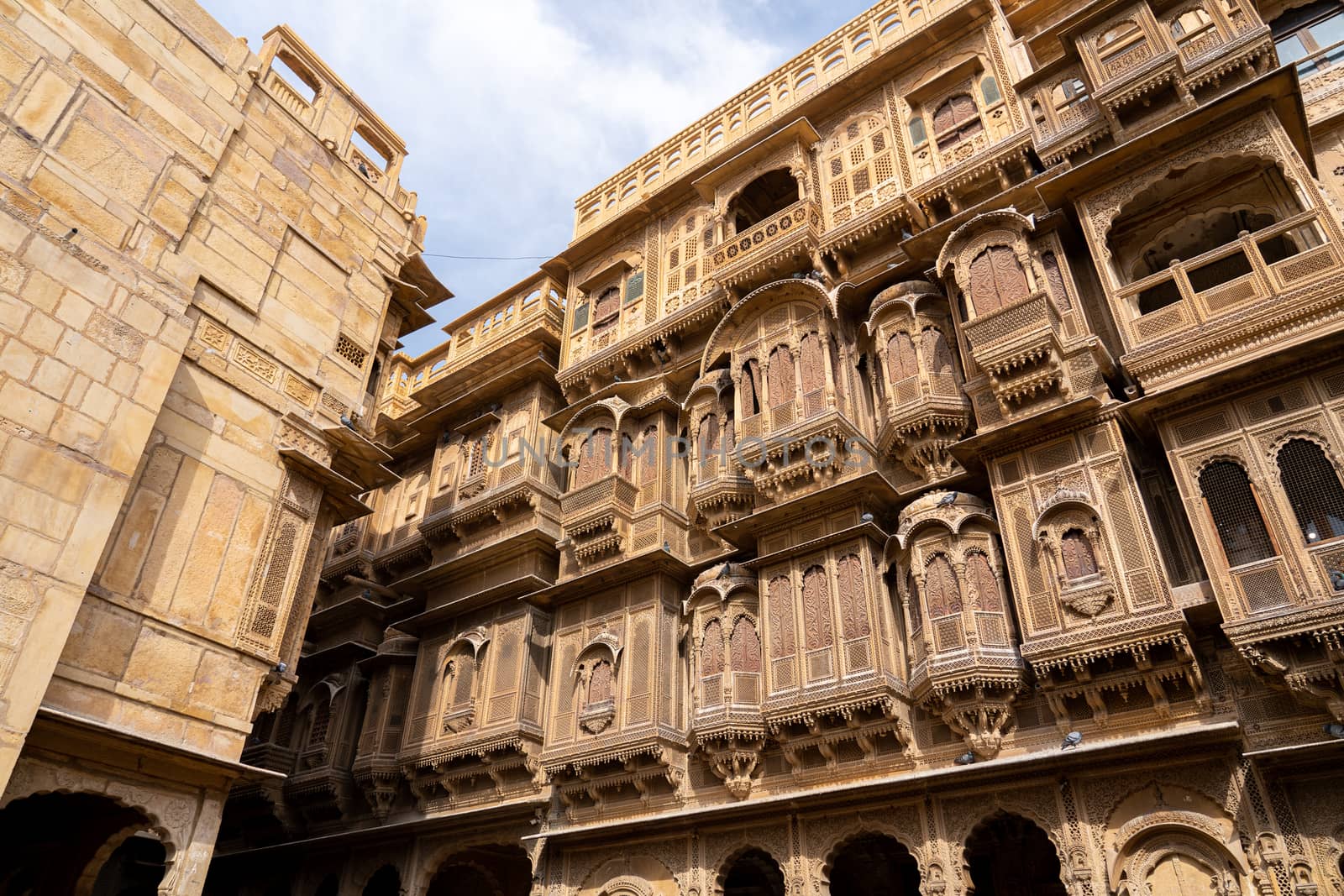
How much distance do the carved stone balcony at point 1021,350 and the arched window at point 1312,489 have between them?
9.65 feet

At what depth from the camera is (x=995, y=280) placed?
1357cm

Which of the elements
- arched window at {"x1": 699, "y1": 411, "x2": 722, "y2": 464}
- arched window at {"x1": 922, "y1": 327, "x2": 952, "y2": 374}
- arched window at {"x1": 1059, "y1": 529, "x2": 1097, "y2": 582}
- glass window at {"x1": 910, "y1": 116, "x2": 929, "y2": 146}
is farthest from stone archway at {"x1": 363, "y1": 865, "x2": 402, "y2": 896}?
glass window at {"x1": 910, "y1": 116, "x2": 929, "y2": 146}

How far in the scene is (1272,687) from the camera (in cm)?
984

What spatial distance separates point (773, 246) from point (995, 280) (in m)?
4.80

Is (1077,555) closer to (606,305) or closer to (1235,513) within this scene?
(1235,513)

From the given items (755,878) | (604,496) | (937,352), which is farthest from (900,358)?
(755,878)

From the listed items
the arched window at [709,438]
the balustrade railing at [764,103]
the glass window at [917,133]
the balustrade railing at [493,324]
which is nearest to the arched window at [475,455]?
the balustrade railing at [493,324]

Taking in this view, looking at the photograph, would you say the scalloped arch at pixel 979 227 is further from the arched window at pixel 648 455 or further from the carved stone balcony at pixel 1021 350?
the arched window at pixel 648 455

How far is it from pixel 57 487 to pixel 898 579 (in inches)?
437

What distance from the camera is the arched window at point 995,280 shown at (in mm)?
13297

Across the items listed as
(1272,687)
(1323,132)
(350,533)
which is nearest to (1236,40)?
(1323,132)

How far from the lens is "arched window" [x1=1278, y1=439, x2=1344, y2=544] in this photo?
32.2 feet

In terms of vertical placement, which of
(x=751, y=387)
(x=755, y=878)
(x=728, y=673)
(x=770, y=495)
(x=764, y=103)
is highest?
(x=764, y=103)

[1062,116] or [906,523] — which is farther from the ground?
[1062,116]
